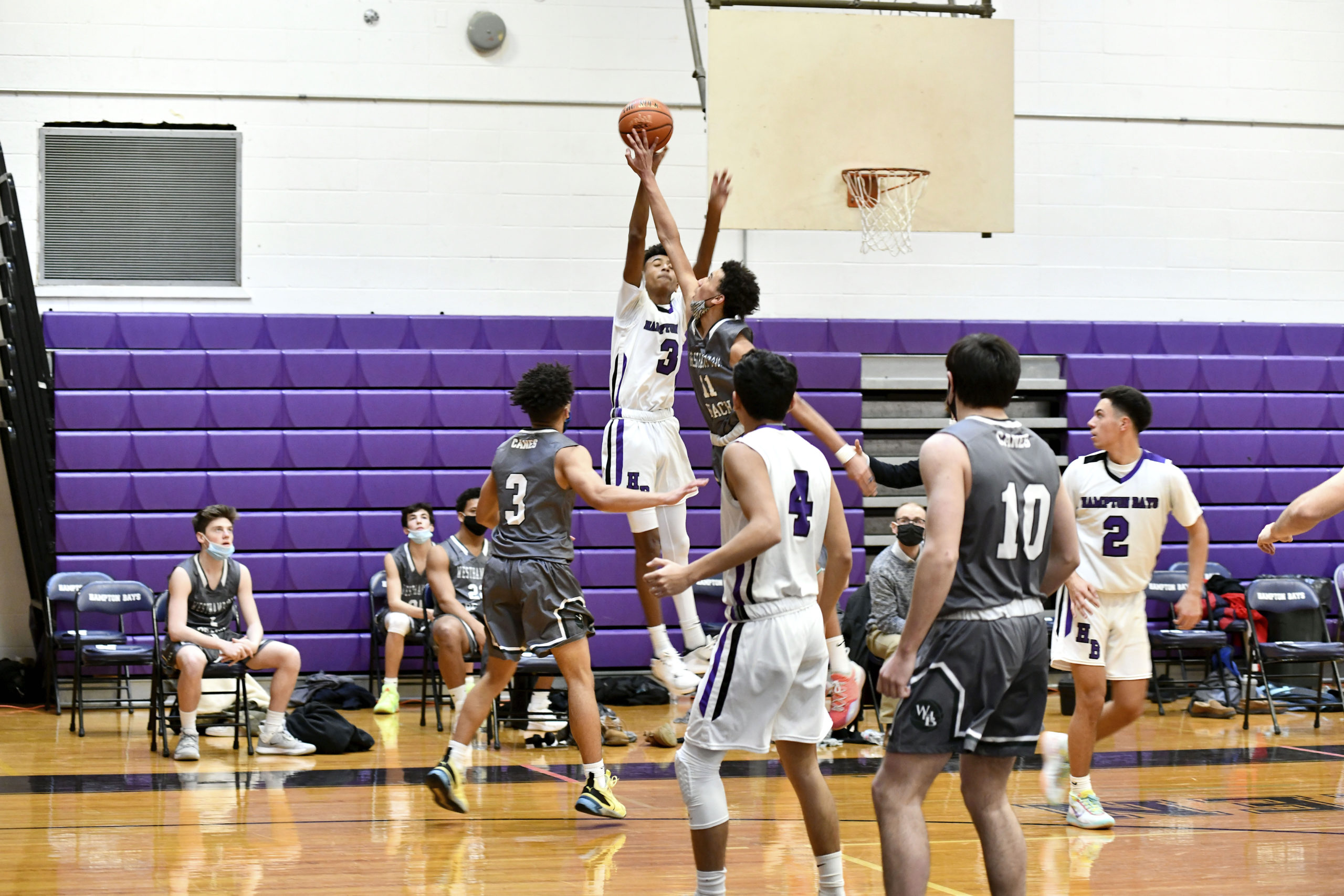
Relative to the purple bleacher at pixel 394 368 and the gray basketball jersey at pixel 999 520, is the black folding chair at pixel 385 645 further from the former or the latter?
the gray basketball jersey at pixel 999 520

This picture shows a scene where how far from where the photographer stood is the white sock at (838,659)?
4.89 m

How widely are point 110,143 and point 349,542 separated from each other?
3.79m

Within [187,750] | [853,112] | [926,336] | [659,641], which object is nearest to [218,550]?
[187,750]

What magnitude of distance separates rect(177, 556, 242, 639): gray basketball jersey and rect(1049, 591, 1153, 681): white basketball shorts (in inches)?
191

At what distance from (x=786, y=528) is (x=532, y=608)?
200 centimetres

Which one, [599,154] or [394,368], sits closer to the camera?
[394,368]

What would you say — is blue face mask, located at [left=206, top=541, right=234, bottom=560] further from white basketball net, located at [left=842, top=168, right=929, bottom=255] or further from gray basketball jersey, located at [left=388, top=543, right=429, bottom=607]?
white basketball net, located at [left=842, top=168, right=929, bottom=255]

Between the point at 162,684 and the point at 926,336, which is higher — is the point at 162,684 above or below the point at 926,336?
below

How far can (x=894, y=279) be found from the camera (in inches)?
441

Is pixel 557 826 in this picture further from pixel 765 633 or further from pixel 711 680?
pixel 765 633

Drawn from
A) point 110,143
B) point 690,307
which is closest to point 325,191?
point 110,143

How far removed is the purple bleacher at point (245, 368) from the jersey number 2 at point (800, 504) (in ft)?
23.4

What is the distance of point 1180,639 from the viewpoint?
30.3 feet

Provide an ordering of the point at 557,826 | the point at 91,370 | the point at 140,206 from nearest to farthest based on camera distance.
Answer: the point at 557,826 < the point at 91,370 < the point at 140,206
